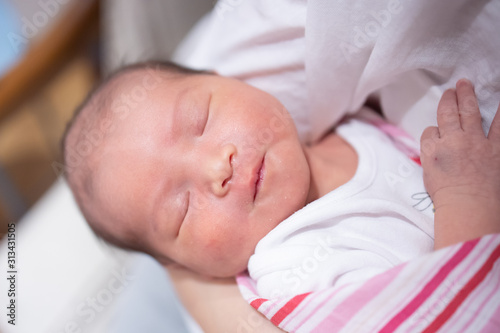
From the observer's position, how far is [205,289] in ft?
3.46

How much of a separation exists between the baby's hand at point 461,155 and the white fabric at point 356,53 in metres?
0.04

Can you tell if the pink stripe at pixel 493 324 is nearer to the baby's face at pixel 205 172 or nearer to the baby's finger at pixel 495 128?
the baby's finger at pixel 495 128

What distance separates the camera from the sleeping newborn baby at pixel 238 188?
0.84 m

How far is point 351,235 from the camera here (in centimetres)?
85

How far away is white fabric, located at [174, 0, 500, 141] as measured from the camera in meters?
0.77

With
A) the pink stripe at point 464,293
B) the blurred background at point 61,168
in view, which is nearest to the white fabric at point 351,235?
the pink stripe at point 464,293

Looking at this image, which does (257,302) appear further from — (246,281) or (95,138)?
(95,138)

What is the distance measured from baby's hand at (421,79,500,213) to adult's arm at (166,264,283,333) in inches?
16.6

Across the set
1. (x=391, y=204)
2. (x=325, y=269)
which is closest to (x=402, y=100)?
(x=391, y=204)

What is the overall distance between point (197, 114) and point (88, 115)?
293 millimetres

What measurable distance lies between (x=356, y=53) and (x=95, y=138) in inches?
23.7

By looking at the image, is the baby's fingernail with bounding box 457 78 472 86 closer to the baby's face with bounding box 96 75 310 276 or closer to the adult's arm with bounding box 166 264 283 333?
the baby's face with bounding box 96 75 310 276

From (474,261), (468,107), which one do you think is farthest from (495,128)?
(474,261)

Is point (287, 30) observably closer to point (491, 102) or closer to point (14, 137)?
point (491, 102)
